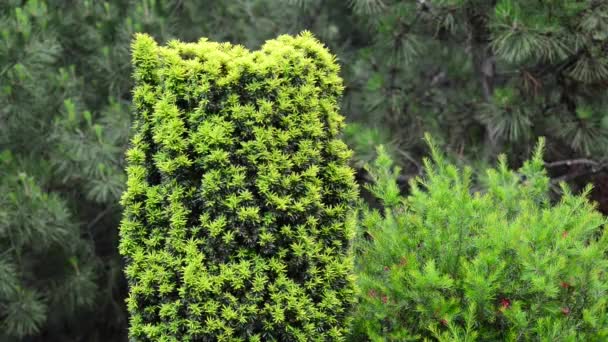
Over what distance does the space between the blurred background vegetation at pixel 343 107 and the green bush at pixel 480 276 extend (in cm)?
214

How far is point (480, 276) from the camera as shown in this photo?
309 cm

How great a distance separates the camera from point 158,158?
3076 mm

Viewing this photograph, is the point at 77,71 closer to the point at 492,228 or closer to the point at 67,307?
the point at 67,307

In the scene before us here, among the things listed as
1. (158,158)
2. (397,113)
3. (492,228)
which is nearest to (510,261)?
(492,228)

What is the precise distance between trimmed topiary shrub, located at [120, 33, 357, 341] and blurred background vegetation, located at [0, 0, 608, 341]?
271 centimetres

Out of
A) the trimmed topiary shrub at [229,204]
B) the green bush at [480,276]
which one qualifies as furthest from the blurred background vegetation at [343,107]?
the trimmed topiary shrub at [229,204]

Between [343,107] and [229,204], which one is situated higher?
[343,107]

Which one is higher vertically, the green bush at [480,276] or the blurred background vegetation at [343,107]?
the blurred background vegetation at [343,107]

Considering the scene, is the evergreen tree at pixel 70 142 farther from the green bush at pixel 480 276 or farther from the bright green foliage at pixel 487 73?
the green bush at pixel 480 276

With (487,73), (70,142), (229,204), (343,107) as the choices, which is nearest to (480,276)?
(229,204)

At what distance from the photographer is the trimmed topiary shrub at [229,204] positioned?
3.00 metres

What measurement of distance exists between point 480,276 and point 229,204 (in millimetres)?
1041

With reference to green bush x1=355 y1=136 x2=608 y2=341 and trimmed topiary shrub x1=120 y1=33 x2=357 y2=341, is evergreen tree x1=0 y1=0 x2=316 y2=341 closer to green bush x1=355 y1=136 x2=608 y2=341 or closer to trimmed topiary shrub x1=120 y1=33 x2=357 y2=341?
trimmed topiary shrub x1=120 y1=33 x2=357 y2=341

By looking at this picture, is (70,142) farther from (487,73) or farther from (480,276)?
(480,276)
